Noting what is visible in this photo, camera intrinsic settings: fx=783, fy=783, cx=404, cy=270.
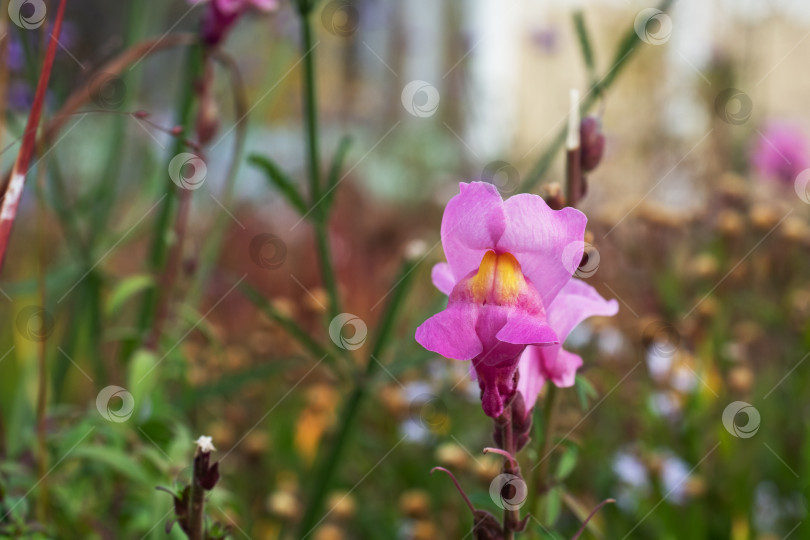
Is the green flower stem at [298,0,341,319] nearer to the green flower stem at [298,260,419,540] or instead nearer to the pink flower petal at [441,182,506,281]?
the green flower stem at [298,260,419,540]

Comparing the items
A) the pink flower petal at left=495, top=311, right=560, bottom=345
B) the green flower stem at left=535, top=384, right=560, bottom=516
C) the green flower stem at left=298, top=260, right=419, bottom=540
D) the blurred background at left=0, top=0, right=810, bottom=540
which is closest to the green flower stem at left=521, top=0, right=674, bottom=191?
the blurred background at left=0, top=0, right=810, bottom=540

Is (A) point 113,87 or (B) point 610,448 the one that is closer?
(A) point 113,87

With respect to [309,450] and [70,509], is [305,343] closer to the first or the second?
[70,509]

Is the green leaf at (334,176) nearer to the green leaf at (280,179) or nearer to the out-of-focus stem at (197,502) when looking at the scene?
the green leaf at (280,179)

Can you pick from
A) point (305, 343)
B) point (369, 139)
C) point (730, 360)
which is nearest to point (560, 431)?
point (730, 360)

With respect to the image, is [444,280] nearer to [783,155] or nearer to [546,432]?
[546,432]

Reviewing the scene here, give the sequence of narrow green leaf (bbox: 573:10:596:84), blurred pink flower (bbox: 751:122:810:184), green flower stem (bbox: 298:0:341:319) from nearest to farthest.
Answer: narrow green leaf (bbox: 573:10:596:84)
green flower stem (bbox: 298:0:341:319)
blurred pink flower (bbox: 751:122:810:184)

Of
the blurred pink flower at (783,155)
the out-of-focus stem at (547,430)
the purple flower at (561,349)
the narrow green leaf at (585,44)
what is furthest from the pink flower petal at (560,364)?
the blurred pink flower at (783,155)
